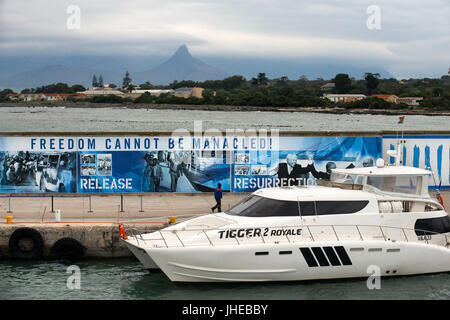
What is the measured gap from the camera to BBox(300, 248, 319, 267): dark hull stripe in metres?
17.7

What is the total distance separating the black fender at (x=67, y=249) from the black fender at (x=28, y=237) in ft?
1.40

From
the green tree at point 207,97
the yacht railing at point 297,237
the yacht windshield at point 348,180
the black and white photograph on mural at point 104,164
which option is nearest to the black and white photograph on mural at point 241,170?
the black and white photograph on mural at point 104,164

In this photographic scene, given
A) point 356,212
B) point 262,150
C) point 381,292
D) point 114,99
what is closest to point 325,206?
point 356,212

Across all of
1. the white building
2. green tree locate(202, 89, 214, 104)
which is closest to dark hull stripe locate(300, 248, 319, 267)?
the white building

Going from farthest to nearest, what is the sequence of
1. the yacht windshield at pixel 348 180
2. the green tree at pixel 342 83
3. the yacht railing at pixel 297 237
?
1. the green tree at pixel 342 83
2. the yacht windshield at pixel 348 180
3. the yacht railing at pixel 297 237

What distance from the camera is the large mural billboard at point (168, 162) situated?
25.9 meters

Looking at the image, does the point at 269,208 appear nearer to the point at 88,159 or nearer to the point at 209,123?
the point at 88,159

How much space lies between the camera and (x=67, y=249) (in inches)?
819

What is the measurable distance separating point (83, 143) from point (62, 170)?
131 centimetres

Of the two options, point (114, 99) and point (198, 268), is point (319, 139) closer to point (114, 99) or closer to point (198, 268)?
point (198, 268)

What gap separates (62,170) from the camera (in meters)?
25.9

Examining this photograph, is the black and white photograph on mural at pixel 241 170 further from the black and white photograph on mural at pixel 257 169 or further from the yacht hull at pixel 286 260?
the yacht hull at pixel 286 260
